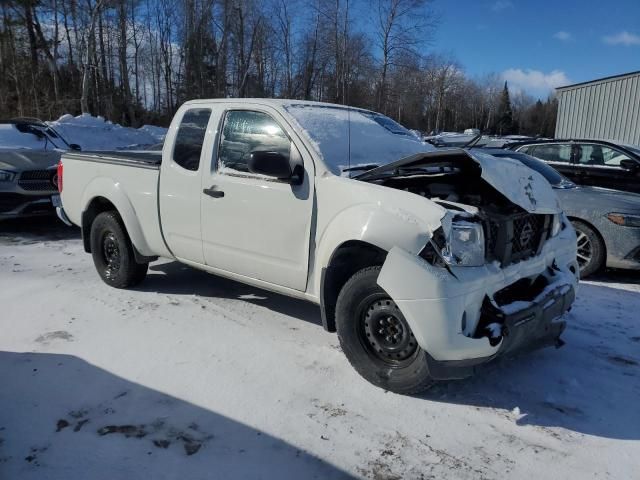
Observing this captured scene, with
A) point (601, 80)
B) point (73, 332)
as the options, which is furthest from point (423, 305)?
point (601, 80)

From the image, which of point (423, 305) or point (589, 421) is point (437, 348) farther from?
point (589, 421)

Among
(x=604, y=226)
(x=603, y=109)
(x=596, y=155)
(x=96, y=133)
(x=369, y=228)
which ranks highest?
(x=603, y=109)

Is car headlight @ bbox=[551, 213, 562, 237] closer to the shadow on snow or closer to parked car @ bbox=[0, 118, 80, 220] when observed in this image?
the shadow on snow

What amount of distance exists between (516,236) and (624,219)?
3238 mm

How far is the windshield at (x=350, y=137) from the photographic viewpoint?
3.83m

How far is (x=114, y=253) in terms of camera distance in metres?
5.43

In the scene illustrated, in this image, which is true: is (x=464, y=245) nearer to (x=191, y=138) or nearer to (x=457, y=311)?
(x=457, y=311)

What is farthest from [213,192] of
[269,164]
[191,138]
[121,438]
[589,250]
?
[589,250]

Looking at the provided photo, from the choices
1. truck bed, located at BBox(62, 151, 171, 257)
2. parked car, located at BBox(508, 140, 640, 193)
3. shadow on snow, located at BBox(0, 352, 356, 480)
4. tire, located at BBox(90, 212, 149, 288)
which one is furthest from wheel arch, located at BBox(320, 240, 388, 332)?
parked car, located at BBox(508, 140, 640, 193)

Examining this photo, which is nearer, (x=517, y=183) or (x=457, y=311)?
(x=457, y=311)

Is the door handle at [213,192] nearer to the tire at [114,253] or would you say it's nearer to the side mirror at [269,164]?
the side mirror at [269,164]

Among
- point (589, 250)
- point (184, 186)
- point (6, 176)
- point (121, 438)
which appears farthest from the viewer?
point (6, 176)

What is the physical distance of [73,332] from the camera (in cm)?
420

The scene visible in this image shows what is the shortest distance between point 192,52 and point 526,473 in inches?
1590
